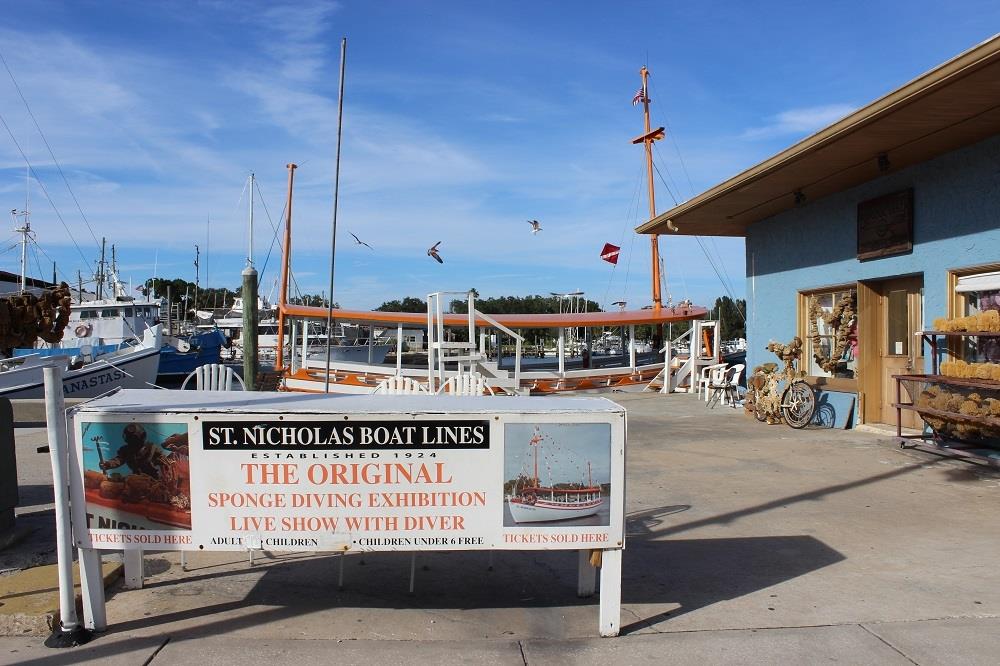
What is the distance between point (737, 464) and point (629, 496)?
2.34 metres

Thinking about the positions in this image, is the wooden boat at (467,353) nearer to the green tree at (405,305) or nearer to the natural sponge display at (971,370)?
the natural sponge display at (971,370)

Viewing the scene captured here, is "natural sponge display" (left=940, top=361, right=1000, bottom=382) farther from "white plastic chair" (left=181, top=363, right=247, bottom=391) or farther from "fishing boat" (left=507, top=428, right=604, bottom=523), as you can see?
"white plastic chair" (left=181, top=363, right=247, bottom=391)

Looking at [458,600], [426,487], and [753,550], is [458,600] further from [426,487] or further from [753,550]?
[753,550]

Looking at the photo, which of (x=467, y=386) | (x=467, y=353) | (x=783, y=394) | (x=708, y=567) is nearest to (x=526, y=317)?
(x=467, y=353)

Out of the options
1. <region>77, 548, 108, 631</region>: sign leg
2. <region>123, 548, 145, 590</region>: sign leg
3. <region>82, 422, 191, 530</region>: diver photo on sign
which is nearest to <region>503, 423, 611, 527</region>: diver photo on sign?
<region>82, 422, 191, 530</region>: diver photo on sign

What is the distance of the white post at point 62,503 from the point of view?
421cm

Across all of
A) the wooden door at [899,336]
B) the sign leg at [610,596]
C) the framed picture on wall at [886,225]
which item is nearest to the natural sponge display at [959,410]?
the wooden door at [899,336]

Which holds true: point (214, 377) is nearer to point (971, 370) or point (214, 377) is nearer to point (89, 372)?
point (971, 370)

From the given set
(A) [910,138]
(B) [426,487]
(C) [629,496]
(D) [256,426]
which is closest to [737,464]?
(C) [629,496]

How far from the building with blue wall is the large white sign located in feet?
18.8

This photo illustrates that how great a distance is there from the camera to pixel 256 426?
432 cm

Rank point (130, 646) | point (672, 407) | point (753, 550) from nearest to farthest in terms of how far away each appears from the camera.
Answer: point (130, 646) < point (753, 550) < point (672, 407)

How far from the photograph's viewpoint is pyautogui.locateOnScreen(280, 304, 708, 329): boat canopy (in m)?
21.1

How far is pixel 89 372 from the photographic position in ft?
81.8
